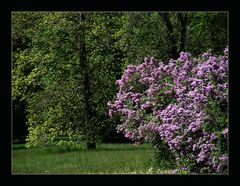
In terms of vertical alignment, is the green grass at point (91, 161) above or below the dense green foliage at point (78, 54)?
below

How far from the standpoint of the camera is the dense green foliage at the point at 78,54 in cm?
1286

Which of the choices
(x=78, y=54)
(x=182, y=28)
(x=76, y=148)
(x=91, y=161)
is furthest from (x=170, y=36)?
(x=91, y=161)

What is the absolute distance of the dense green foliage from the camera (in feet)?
42.2

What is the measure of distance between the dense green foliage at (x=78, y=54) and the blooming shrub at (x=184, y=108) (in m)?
1.76

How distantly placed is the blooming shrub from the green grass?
0.40 meters

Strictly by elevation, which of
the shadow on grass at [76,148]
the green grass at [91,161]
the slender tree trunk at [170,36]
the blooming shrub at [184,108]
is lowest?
the green grass at [91,161]

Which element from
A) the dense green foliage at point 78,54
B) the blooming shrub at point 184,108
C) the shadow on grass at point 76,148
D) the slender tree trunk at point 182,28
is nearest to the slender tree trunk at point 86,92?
the dense green foliage at point 78,54

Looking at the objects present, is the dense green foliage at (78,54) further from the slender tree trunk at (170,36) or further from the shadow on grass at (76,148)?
the shadow on grass at (76,148)

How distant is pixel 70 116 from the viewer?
13164mm

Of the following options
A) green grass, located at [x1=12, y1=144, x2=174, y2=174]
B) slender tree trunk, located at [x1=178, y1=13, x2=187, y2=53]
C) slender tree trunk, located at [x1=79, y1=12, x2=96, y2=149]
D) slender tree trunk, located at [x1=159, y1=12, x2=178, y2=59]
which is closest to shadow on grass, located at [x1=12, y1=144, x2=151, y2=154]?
green grass, located at [x1=12, y1=144, x2=174, y2=174]

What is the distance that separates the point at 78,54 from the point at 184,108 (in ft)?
14.2

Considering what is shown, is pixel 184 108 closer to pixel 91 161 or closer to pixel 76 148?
pixel 91 161

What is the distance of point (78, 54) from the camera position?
1324cm
